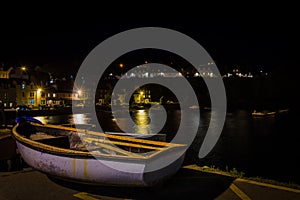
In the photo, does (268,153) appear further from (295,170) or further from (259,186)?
(259,186)

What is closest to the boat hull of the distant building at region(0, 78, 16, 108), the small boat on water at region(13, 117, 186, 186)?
the small boat on water at region(13, 117, 186, 186)

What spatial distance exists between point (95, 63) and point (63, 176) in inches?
5235

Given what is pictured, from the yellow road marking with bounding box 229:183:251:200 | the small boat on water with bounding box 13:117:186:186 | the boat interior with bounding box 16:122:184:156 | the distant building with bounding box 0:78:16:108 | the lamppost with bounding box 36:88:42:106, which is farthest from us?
the lamppost with bounding box 36:88:42:106

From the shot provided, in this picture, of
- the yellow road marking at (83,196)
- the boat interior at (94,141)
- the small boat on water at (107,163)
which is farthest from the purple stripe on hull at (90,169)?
the boat interior at (94,141)

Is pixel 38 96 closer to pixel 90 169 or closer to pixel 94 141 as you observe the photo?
pixel 94 141

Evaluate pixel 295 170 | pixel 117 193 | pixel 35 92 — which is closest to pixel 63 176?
pixel 117 193

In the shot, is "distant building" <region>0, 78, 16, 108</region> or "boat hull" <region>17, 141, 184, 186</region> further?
"distant building" <region>0, 78, 16, 108</region>

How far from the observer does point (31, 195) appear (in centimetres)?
691

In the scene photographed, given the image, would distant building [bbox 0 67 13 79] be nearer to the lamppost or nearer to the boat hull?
the lamppost

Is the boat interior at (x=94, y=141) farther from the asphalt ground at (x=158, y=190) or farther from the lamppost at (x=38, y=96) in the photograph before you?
the lamppost at (x=38, y=96)

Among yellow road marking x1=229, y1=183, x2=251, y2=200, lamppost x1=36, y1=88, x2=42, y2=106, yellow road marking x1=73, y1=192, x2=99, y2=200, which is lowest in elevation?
yellow road marking x1=73, y1=192, x2=99, y2=200

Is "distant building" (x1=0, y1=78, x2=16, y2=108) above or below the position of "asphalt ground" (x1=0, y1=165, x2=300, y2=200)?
above

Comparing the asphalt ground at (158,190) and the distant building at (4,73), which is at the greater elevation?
the distant building at (4,73)

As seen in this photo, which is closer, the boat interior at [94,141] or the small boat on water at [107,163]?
the small boat on water at [107,163]
